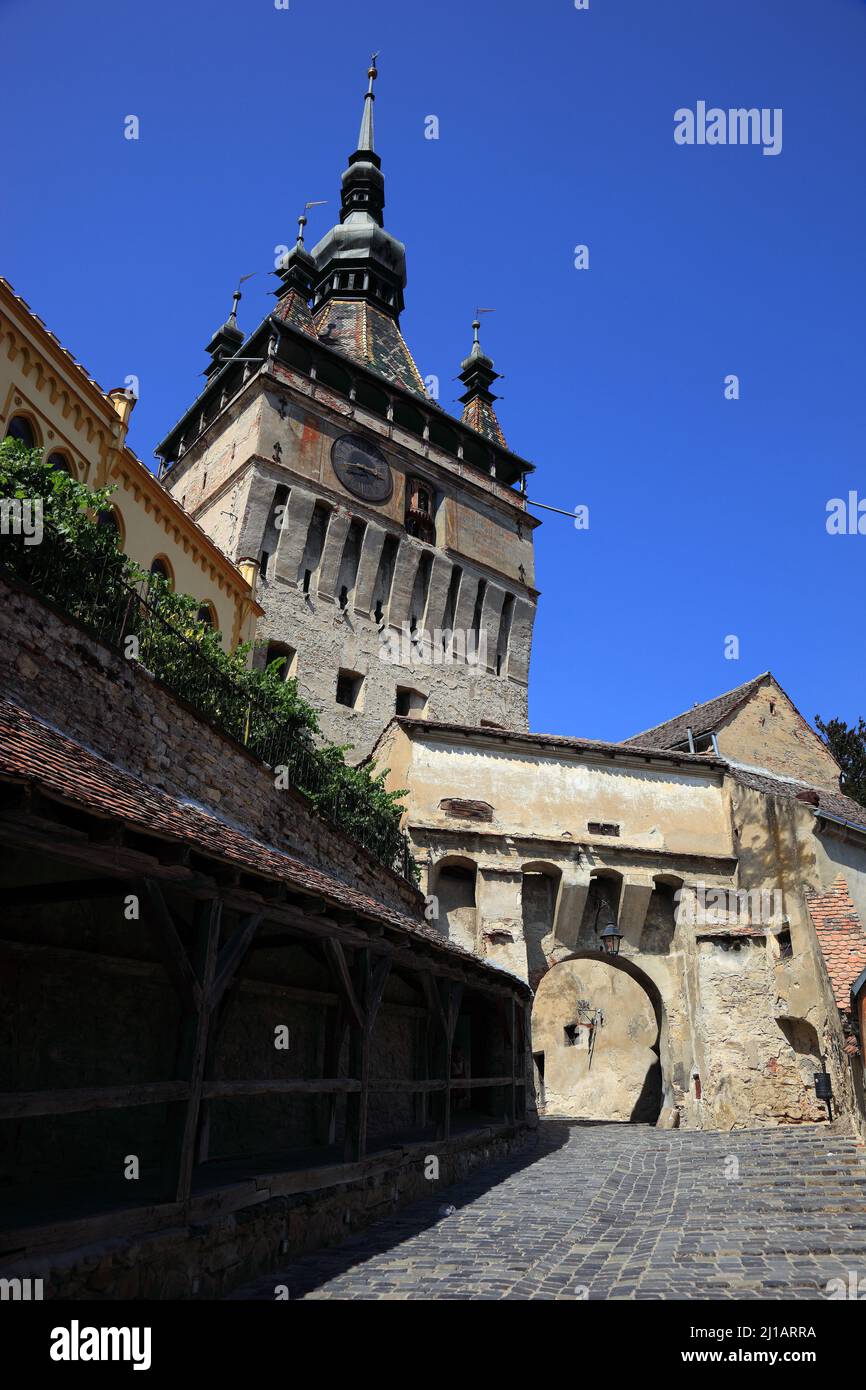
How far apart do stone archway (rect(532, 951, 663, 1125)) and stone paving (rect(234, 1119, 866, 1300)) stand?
13321 millimetres

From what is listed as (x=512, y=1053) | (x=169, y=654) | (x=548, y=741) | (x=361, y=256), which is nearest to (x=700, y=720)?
(x=548, y=741)

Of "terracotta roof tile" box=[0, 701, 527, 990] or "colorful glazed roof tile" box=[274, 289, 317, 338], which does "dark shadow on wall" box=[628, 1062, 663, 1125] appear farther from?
"colorful glazed roof tile" box=[274, 289, 317, 338]

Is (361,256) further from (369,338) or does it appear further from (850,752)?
(850,752)

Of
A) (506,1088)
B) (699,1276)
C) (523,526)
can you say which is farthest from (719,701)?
(699,1276)

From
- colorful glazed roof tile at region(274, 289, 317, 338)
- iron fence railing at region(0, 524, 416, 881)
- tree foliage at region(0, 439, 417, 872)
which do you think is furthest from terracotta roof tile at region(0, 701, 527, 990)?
colorful glazed roof tile at region(274, 289, 317, 338)

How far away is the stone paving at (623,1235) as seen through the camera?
6.29 meters

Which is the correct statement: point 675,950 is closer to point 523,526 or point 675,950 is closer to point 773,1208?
A: point 773,1208

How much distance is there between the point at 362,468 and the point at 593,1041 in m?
19.9

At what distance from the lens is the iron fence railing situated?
382 inches

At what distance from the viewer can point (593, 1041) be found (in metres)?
27.8

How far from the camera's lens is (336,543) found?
29.9 m

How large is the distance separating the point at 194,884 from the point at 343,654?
23160mm

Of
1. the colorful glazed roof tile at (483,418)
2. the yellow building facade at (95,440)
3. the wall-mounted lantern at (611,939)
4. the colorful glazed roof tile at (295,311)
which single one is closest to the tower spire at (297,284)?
the colorful glazed roof tile at (295,311)

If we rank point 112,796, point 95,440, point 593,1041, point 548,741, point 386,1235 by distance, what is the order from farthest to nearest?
point 593,1041 < point 548,741 < point 95,440 < point 386,1235 < point 112,796
